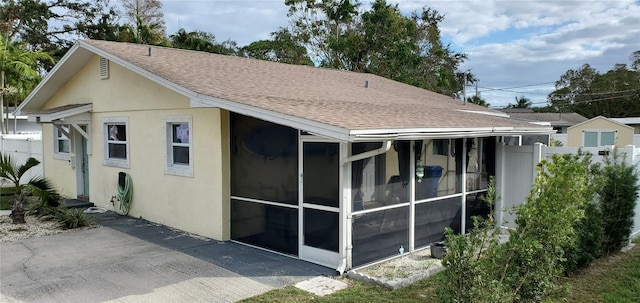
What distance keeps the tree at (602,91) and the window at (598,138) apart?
94.0ft

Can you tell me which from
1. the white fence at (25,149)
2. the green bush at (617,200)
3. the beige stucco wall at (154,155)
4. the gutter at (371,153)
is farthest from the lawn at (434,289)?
the white fence at (25,149)

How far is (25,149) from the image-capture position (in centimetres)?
1606

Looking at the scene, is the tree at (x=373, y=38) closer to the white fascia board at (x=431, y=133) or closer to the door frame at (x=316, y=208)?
the white fascia board at (x=431, y=133)

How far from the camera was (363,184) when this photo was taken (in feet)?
21.6

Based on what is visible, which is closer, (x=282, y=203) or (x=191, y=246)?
(x=282, y=203)

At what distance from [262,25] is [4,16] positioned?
16028mm

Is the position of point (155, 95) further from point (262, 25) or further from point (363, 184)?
point (262, 25)

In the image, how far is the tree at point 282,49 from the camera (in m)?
29.4

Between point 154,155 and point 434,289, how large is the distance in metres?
6.43

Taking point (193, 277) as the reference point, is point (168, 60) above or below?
above

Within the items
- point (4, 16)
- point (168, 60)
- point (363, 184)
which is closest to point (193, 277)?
point (363, 184)

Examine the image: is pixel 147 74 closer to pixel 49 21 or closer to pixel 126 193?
pixel 126 193

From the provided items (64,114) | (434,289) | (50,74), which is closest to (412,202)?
(434,289)

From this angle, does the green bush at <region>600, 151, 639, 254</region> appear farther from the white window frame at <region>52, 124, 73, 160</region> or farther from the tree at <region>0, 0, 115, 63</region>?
the tree at <region>0, 0, 115, 63</region>
